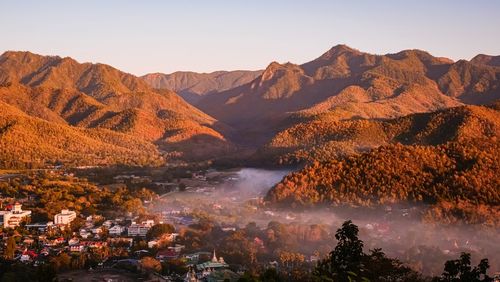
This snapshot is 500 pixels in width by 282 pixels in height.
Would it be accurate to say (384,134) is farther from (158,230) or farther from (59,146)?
(59,146)

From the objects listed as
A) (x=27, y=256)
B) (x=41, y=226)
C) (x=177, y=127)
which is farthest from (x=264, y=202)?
(x=177, y=127)

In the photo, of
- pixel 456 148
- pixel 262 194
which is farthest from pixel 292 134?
pixel 456 148

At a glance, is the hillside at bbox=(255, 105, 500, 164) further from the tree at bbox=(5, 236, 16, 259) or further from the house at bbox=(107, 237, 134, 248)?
the tree at bbox=(5, 236, 16, 259)

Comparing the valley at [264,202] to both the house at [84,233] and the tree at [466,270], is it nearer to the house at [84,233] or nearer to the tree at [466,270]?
the house at [84,233]

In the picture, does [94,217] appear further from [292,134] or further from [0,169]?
[292,134]

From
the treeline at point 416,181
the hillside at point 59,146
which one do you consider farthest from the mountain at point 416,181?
the hillside at point 59,146

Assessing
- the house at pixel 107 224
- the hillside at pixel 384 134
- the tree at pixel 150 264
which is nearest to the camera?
the tree at pixel 150 264
